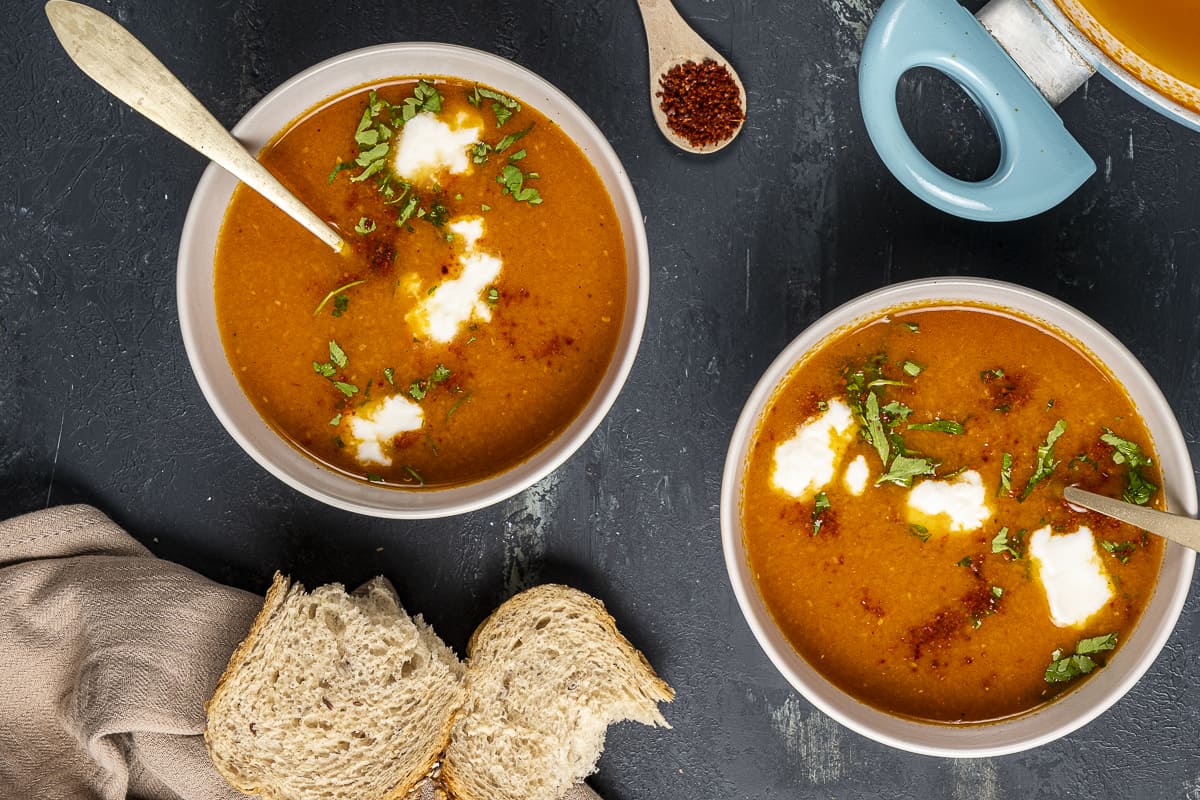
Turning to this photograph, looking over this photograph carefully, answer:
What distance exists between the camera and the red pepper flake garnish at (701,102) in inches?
102

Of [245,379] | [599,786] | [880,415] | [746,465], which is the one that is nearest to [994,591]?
[880,415]

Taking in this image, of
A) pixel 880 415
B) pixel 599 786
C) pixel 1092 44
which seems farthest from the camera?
pixel 599 786

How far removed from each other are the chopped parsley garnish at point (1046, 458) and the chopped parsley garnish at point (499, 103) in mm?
1503

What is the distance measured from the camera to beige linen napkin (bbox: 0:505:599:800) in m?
2.64

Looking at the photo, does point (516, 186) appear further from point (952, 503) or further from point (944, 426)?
point (952, 503)

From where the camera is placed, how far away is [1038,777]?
2.78m

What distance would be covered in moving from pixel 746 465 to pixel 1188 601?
138 cm

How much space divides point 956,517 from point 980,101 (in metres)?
0.96

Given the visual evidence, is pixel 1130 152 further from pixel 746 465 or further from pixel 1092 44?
pixel 746 465

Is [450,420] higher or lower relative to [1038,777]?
higher

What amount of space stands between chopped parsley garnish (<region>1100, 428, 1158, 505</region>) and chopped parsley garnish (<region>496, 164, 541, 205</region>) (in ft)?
4.86

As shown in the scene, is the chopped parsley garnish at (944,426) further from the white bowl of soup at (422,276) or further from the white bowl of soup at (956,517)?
the white bowl of soup at (422,276)

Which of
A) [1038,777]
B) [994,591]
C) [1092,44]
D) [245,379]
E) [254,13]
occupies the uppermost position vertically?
[254,13]

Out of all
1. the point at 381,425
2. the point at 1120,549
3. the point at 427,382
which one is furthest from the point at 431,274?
the point at 1120,549
